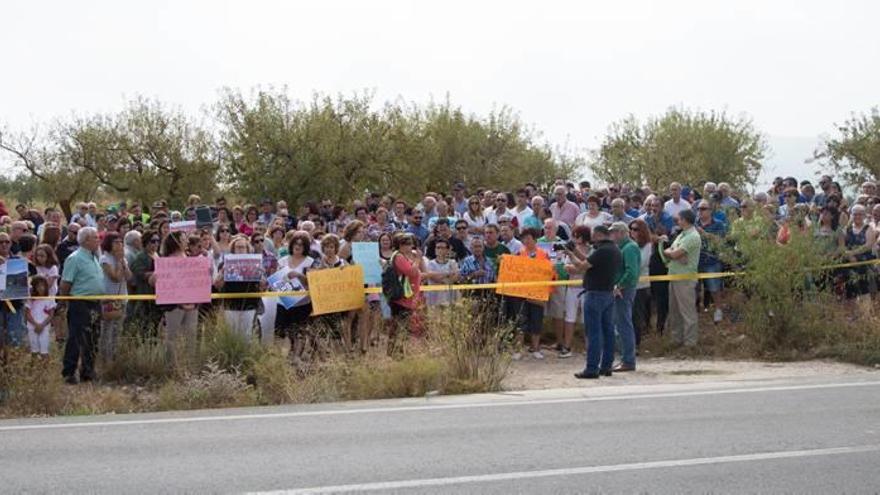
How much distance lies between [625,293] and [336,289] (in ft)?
12.5

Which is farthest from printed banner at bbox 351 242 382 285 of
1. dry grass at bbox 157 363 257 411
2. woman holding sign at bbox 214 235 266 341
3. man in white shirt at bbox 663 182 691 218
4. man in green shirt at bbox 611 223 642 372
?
man in white shirt at bbox 663 182 691 218

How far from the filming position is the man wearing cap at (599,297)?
1455 centimetres

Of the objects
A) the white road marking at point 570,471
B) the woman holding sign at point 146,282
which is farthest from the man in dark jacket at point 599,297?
the woman holding sign at point 146,282

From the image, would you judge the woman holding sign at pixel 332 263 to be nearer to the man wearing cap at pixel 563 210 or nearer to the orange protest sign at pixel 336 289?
the orange protest sign at pixel 336 289

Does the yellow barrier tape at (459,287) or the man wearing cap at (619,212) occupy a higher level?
the man wearing cap at (619,212)

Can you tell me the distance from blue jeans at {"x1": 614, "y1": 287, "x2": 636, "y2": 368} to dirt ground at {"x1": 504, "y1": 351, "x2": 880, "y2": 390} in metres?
0.24

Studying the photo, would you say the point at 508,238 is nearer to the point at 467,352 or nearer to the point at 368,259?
the point at 368,259

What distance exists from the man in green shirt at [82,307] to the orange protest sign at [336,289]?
8.83 feet

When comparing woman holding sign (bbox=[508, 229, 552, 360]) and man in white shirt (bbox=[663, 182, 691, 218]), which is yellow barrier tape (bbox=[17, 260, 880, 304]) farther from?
man in white shirt (bbox=[663, 182, 691, 218])

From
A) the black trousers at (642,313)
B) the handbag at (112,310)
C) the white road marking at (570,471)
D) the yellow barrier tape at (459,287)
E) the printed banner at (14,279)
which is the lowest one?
the white road marking at (570,471)

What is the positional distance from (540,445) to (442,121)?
111 ft

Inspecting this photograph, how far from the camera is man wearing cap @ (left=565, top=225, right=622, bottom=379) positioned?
47.7ft

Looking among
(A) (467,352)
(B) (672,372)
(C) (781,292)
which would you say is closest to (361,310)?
(A) (467,352)

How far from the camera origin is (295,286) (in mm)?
15617
